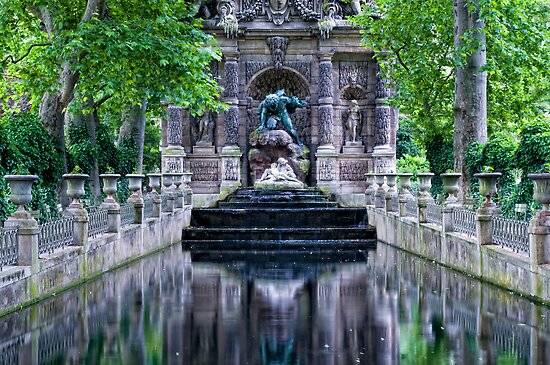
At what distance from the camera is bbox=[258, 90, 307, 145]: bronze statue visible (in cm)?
3105

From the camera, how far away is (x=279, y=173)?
29828mm

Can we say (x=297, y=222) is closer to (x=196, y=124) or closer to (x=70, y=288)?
(x=196, y=124)

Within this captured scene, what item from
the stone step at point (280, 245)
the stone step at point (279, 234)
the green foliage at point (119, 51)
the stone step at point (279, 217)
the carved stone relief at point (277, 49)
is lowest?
the stone step at point (280, 245)

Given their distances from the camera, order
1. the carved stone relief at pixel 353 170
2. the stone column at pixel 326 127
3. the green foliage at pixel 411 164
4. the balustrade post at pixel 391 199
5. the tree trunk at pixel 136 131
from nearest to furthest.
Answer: the balustrade post at pixel 391 199
the tree trunk at pixel 136 131
the stone column at pixel 326 127
the carved stone relief at pixel 353 170
the green foliage at pixel 411 164

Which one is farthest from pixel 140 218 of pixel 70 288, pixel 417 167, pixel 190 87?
pixel 417 167

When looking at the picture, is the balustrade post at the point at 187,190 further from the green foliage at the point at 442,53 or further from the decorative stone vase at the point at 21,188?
the decorative stone vase at the point at 21,188

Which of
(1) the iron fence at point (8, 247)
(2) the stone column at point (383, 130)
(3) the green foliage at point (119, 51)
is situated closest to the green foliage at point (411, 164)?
(2) the stone column at point (383, 130)

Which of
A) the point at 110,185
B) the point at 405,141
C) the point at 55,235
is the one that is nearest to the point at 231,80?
the point at 405,141

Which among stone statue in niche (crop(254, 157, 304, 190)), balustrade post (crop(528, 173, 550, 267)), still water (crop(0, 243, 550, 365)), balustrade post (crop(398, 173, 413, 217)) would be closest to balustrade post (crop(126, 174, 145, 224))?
still water (crop(0, 243, 550, 365))

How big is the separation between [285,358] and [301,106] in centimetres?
2342

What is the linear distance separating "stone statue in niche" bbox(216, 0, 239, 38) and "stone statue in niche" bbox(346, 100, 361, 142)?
4.62 meters

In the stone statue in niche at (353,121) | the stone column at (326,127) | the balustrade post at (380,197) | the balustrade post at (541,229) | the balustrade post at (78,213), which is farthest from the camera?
the stone statue in niche at (353,121)

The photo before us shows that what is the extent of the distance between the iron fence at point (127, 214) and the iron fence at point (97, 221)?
1226 millimetres

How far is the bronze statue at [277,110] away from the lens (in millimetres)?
31047
